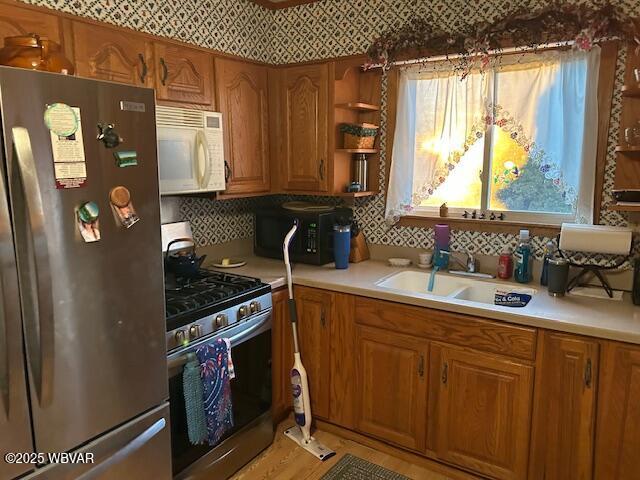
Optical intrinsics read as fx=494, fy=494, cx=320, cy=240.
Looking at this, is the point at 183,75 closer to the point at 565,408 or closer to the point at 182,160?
the point at 182,160

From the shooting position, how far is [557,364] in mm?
1988

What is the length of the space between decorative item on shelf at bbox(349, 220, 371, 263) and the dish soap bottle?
913 millimetres

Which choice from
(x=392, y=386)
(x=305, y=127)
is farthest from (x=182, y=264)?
(x=392, y=386)

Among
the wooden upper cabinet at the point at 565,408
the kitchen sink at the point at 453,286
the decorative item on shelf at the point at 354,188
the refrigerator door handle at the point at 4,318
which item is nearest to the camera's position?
the refrigerator door handle at the point at 4,318

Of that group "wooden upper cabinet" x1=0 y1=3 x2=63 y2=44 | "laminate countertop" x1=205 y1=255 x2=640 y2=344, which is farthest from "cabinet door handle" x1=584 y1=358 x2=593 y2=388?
"wooden upper cabinet" x1=0 y1=3 x2=63 y2=44

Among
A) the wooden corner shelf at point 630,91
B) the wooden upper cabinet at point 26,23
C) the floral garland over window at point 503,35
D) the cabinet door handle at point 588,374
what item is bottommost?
the cabinet door handle at point 588,374

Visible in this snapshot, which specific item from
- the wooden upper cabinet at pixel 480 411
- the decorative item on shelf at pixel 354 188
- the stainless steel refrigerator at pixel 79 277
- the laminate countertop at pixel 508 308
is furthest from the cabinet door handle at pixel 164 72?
the wooden upper cabinet at pixel 480 411

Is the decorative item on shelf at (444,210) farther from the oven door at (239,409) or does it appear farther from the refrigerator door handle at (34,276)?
the refrigerator door handle at (34,276)

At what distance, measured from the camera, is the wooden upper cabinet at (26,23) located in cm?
182

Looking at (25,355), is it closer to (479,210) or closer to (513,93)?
(479,210)

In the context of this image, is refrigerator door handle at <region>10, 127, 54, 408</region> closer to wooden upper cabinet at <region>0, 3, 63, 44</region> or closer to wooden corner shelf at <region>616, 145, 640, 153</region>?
wooden upper cabinet at <region>0, 3, 63, 44</region>

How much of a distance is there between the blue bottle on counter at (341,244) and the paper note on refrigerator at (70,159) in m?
1.52

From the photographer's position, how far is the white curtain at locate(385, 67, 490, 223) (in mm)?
2676

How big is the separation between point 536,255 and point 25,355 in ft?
7.59
